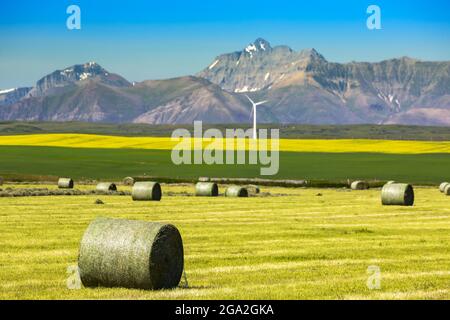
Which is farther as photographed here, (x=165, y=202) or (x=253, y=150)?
(x=253, y=150)

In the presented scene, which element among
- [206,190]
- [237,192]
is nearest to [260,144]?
[206,190]

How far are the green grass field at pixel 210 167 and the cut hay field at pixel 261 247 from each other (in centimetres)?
3561

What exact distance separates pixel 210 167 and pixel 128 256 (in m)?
86.5

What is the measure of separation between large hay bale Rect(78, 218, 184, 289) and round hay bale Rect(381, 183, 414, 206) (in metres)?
33.5

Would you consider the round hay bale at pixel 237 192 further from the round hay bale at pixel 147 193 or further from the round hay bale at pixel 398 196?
the round hay bale at pixel 398 196

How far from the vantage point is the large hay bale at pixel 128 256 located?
20391 millimetres

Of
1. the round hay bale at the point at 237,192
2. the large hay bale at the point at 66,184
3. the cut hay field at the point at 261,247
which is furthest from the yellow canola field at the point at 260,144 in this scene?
the cut hay field at the point at 261,247

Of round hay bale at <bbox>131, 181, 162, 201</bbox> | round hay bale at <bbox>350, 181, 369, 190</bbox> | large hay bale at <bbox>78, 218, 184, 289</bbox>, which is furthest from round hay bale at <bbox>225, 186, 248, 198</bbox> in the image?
large hay bale at <bbox>78, 218, 184, 289</bbox>

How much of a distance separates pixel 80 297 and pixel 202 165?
299 feet

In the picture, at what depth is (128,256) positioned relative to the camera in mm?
20391

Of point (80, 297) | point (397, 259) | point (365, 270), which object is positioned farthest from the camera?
point (397, 259)
